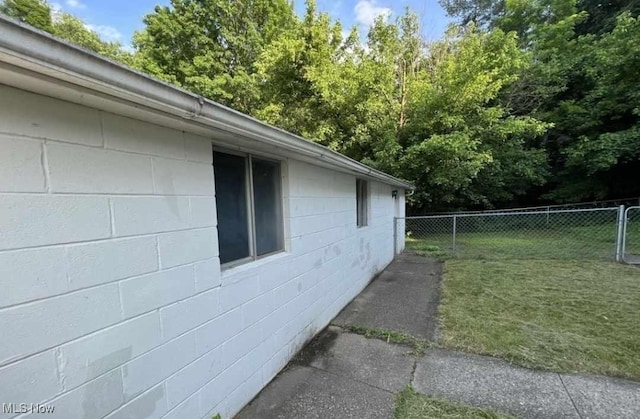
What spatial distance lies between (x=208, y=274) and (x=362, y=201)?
14.2 ft

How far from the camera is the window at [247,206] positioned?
7.57 ft

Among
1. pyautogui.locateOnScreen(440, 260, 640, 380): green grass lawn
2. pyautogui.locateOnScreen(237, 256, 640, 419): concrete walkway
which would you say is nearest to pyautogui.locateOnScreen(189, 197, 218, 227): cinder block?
pyautogui.locateOnScreen(237, 256, 640, 419): concrete walkway

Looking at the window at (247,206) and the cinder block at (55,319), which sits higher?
the window at (247,206)

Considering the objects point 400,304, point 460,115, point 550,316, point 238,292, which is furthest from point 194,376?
point 460,115

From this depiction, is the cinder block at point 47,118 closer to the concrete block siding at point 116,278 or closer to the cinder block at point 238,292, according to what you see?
the concrete block siding at point 116,278

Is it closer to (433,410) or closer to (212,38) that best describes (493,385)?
(433,410)

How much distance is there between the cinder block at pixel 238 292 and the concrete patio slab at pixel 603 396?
2679mm

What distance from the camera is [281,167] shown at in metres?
2.97

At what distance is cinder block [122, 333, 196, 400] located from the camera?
1.52 metres

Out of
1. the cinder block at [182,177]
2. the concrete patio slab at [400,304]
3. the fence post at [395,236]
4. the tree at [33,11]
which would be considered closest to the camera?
the cinder block at [182,177]

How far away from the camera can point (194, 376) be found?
6.25 ft

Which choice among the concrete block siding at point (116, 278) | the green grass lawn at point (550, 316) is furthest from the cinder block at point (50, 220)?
the green grass lawn at point (550, 316)

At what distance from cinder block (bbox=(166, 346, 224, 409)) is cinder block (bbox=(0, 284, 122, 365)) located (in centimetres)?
61

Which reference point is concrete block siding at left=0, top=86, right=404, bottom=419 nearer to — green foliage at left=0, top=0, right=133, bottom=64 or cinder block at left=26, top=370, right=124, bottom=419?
cinder block at left=26, top=370, right=124, bottom=419
